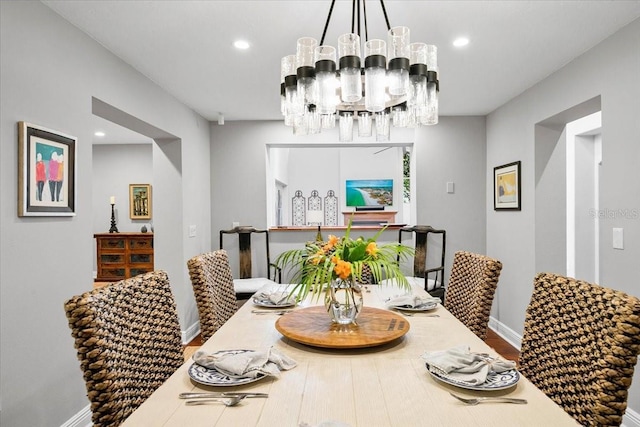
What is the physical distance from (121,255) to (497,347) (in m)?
5.41

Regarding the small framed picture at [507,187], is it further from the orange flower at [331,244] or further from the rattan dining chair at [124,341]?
the rattan dining chair at [124,341]

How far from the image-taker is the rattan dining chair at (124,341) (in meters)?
1.13

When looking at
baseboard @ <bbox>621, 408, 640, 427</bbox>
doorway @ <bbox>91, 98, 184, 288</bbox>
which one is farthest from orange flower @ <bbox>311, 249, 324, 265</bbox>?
doorway @ <bbox>91, 98, 184, 288</bbox>

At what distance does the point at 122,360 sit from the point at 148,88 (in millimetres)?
2605

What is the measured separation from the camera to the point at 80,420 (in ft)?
7.70

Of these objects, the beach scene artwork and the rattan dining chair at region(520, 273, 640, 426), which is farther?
the beach scene artwork

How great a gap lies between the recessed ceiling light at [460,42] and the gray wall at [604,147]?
862mm

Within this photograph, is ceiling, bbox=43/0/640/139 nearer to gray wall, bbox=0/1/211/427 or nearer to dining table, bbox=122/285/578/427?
gray wall, bbox=0/1/211/427

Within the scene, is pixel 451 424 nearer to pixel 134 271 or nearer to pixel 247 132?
pixel 247 132

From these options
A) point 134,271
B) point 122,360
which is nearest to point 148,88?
point 122,360

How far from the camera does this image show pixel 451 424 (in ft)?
3.02

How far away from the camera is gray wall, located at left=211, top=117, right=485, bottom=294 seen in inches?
182

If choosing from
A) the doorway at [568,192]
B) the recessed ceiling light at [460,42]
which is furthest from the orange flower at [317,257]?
the doorway at [568,192]

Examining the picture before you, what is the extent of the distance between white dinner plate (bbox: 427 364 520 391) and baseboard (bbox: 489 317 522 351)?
2.99 metres
